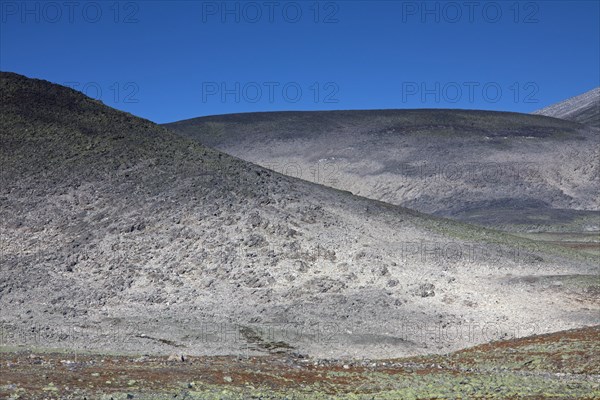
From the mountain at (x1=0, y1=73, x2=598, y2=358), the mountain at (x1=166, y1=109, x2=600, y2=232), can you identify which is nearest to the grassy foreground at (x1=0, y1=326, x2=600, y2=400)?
the mountain at (x1=0, y1=73, x2=598, y2=358)

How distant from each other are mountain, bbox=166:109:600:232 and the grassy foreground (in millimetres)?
57373

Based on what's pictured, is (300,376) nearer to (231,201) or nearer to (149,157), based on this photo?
(231,201)

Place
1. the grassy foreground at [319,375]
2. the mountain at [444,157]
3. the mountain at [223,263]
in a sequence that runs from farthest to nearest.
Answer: the mountain at [444,157] → the mountain at [223,263] → the grassy foreground at [319,375]

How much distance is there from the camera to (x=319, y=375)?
22.8 metres

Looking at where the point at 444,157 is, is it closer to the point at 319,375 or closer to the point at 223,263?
the point at 223,263

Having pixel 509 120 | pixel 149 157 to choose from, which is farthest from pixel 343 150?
pixel 149 157

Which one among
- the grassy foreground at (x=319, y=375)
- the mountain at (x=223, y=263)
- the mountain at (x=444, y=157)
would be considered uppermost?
the mountain at (x=444, y=157)

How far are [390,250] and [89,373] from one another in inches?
841

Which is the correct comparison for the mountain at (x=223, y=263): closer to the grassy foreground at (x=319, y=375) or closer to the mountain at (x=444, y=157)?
the grassy foreground at (x=319, y=375)

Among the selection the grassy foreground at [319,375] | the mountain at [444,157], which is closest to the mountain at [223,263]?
the grassy foreground at [319,375]

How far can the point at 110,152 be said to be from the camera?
145 feet

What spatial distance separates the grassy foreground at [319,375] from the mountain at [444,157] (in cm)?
5737

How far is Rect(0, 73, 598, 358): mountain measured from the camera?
30.8 meters

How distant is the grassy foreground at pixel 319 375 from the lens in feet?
59.7
